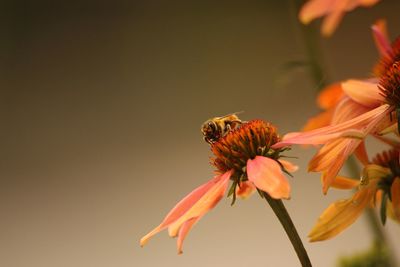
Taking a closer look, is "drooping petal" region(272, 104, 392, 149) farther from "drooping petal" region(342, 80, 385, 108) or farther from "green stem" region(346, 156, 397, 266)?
"green stem" region(346, 156, 397, 266)

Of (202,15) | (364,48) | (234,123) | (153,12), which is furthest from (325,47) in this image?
(234,123)

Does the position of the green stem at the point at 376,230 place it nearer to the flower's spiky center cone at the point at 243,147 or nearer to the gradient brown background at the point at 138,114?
the flower's spiky center cone at the point at 243,147

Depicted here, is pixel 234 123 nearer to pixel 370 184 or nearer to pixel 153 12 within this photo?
pixel 370 184

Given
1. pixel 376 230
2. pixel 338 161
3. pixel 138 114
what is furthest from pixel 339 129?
pixel 138 114

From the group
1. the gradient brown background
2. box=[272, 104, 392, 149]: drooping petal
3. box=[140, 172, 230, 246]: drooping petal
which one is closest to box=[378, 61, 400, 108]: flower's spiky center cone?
box=[272, 104, 392, 149]: drooping petal

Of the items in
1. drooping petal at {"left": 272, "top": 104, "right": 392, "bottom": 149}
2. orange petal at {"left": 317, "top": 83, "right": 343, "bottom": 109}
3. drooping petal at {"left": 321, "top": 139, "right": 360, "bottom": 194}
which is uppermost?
orange petal at {"left": 317, "top": 83, "right": 343, "bottom": 109}

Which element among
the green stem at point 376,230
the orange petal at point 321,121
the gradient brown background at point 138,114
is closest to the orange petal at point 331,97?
the orange petal at point 321,121

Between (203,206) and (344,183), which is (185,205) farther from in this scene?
(344,183)
